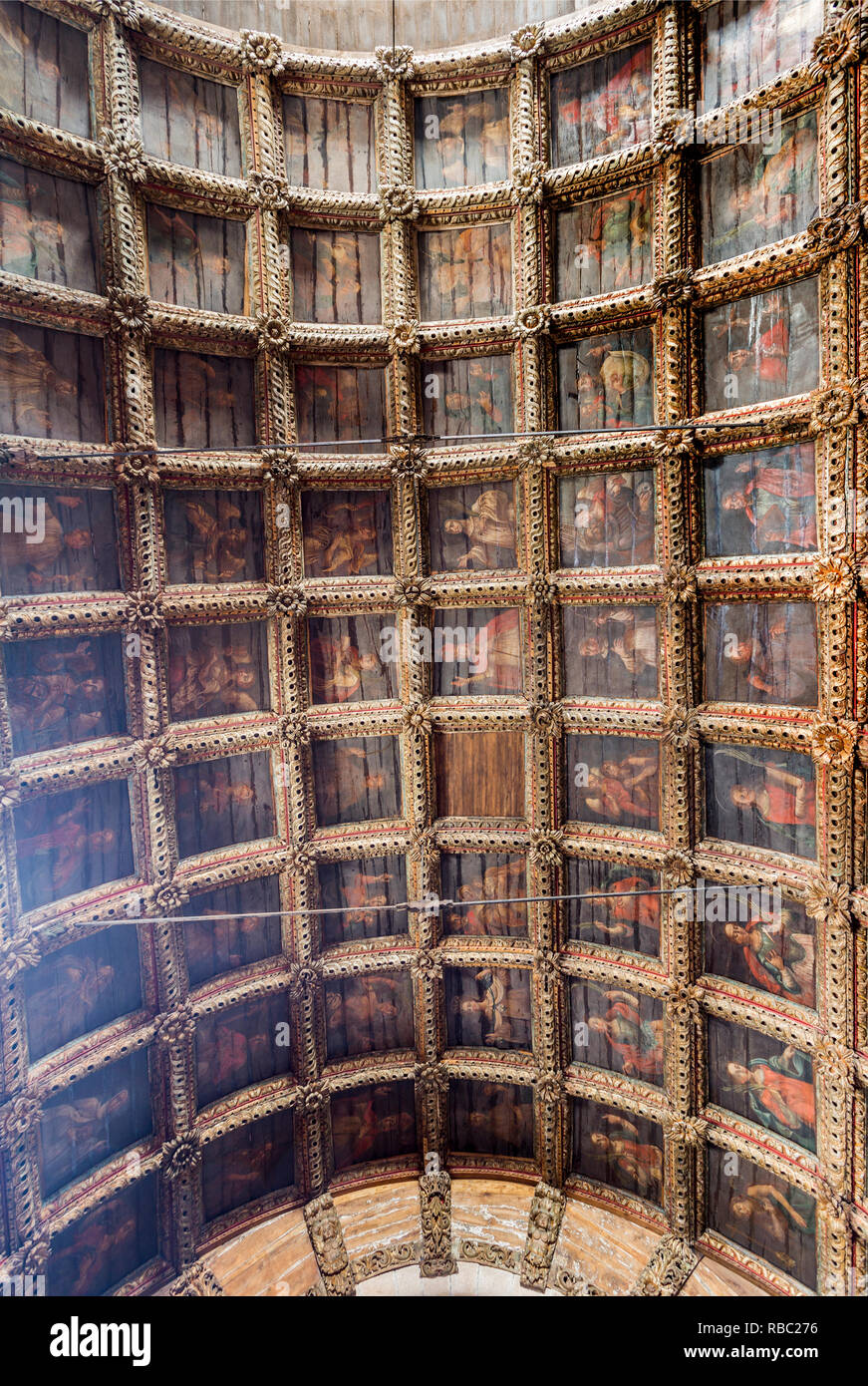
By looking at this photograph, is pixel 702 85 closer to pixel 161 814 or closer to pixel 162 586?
pixel 162 586

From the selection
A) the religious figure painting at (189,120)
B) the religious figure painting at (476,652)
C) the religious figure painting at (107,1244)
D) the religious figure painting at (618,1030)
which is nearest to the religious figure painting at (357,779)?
the religious figure painting at (476,652)

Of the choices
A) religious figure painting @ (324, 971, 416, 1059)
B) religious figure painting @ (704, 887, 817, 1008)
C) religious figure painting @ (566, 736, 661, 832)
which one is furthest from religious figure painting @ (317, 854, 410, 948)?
religious figure painting @ (704, 887, 817, 1008)

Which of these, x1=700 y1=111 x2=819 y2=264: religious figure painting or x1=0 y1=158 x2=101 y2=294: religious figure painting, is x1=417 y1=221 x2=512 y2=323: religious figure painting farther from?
x1=0 y1=158 x2=101 y2=294: religious figure painting

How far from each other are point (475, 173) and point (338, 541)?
7327 mm

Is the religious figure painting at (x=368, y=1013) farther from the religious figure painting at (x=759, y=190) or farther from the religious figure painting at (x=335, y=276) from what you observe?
the religious figure painting at (x=759, y=190)

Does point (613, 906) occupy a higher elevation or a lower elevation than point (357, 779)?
lower

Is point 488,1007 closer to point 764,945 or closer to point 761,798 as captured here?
point 764,945

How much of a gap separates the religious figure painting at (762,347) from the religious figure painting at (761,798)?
234 inches

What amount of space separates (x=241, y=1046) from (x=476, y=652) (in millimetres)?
8935

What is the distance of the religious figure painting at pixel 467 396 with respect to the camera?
1416 centimetres

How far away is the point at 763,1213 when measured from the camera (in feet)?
42.4

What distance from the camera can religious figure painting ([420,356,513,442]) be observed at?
46.5 ft

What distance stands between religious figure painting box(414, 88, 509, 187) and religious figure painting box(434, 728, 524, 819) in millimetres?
10563

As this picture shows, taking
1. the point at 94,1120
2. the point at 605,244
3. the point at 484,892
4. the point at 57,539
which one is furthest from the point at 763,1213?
the point at 605,244
